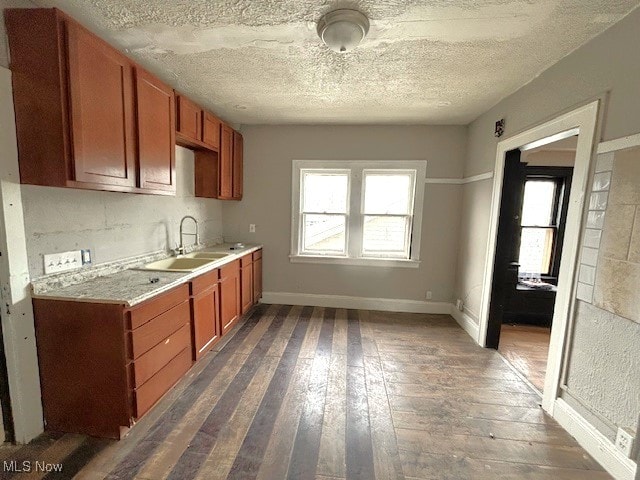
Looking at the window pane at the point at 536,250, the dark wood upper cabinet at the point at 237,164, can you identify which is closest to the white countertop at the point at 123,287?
the dark wood upper cabinet at the point at 237,164

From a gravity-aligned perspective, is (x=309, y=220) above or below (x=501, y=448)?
above

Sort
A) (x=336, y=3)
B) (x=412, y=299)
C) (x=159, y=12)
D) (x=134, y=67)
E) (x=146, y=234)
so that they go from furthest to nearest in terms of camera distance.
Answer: (x=412, y=299) → (x=146, y=234) → (x=134, y=67) → (x=159, y=12) → (x=336, y=3)

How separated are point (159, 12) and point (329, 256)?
10.1ft

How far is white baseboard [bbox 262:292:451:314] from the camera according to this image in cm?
394

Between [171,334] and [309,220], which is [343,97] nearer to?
[309,220]

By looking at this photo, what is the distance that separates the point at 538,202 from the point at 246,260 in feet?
13.3

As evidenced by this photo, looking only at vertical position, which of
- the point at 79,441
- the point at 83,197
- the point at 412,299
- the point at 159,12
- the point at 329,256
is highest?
the point at 159,12

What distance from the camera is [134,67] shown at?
1953 millimetres

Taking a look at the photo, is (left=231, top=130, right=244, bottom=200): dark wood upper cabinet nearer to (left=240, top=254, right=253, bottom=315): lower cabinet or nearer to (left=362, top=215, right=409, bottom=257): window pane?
(left=240, top=254, right=253, bottom=315): lower cabinet

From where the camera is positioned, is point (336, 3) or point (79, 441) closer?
point (336, 3)

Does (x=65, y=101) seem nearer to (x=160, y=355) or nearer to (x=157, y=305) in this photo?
(x=157, y=305)

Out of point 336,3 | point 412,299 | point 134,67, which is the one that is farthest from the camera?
point 412,299

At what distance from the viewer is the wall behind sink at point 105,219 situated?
169 cm

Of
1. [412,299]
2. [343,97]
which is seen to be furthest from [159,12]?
[412,299]
